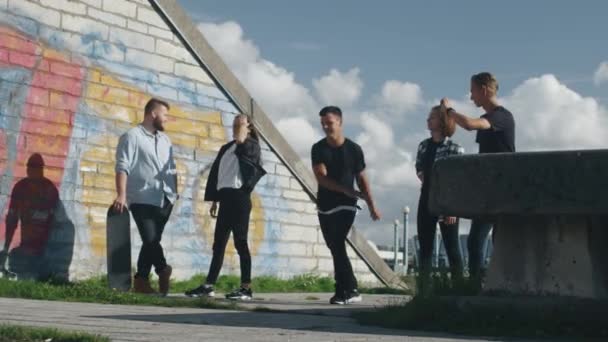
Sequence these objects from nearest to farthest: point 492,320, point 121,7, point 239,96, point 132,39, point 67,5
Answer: point 492,320 < point 67,5 < point 121,7 < point 132,39 < point 239,96

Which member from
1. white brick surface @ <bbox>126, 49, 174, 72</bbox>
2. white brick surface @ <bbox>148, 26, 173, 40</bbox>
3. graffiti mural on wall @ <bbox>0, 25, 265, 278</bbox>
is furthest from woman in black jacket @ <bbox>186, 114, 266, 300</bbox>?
white brick surface @ <bbox>148, 26, 173, 40</bbox>

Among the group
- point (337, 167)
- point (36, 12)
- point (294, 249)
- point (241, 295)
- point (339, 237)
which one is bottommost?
point (241, 295)

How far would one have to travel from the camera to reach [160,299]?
737 centimetres

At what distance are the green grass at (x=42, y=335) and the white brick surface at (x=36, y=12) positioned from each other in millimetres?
5975

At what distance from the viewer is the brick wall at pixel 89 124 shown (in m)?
9.61

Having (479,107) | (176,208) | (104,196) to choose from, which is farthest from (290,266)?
(479,107)

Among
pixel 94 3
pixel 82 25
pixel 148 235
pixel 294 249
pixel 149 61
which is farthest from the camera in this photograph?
pixel 294 249

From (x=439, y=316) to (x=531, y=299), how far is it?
0.55 meters

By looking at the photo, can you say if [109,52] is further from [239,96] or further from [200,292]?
[200,292]

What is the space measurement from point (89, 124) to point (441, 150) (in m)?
4.17

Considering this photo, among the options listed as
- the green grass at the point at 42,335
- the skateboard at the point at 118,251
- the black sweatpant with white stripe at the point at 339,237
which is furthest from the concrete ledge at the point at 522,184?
the skateboard at the point at 118,251

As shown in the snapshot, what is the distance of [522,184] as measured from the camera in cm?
489

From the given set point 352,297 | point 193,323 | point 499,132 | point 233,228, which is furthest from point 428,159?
point 193,323

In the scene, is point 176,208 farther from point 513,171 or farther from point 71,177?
point 513,171
